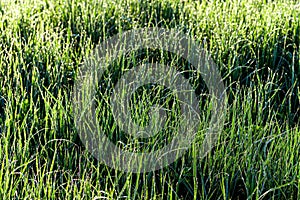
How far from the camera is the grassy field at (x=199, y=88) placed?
6.11 feet

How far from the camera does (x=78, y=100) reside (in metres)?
2.19

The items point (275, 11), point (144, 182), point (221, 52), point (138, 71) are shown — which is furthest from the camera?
point (275, 11)

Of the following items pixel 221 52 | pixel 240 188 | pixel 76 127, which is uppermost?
pixel 221 52

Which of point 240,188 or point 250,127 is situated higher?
point 250,127

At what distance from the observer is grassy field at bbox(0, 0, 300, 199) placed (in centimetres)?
186

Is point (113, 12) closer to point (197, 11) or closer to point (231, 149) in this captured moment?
point (197, 11)

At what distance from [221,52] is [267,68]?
0.27 m

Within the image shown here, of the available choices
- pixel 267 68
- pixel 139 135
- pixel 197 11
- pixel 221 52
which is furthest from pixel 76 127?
pixel 197 11

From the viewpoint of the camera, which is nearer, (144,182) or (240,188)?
(144,182)

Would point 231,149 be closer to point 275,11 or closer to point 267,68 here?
point 267,68

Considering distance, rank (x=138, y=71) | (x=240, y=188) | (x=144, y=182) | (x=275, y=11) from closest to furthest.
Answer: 1. (x=144, y=182)
2. (x=240, y=188)
3. (x=138, y=71)
4. (x=275, y=11)

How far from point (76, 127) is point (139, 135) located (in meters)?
0.27

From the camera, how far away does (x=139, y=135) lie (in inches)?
80.8

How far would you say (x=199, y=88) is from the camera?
8.30ft
